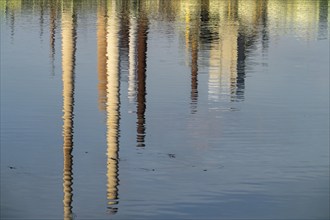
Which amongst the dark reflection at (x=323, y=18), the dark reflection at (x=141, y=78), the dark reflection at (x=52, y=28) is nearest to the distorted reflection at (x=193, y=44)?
the dark reflection at (x=141, y=78)

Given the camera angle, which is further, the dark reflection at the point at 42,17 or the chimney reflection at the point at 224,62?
the dark reflection at the point at 42,17

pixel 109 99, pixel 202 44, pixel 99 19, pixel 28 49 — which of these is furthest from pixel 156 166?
pixel 99 19

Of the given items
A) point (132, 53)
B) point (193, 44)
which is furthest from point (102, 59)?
point (193, 44)

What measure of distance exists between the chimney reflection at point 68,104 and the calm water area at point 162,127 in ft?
0.17

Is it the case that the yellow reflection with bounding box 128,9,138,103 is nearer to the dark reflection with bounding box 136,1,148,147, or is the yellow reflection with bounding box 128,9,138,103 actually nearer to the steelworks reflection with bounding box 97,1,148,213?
the steelworks reflection with bounding box 97,1,148,213

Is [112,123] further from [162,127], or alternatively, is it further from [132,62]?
[132,62]

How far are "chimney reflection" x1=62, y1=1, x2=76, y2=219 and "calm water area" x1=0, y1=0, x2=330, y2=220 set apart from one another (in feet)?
0.17

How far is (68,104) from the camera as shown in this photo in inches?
909

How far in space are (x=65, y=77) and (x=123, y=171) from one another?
39.0ft

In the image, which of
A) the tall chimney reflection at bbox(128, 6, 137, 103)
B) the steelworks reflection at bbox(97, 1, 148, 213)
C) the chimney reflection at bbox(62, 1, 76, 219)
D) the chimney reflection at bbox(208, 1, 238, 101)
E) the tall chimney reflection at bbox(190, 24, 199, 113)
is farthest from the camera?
the chimney reflection at bbox(208, 1, 238, 101)

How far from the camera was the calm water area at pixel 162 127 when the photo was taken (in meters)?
14.2

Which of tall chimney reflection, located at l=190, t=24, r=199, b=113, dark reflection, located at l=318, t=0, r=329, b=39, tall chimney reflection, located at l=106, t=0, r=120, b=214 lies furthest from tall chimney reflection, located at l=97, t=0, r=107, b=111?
dark reflection, located at l=318, t=0, r=329, b=39

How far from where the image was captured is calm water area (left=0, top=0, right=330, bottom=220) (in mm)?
14164

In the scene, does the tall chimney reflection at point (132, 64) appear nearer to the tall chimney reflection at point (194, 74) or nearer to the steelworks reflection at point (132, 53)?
the steelworks reflection at point (132, 53)
